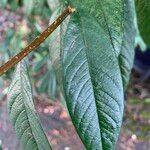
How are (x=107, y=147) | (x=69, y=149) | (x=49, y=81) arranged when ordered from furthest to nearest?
(x=69, y=149) < (x=49, y=81) < (x=107, y=147)

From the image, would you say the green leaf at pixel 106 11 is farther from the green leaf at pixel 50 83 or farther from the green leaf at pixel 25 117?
the green leaf at pixel 50 83

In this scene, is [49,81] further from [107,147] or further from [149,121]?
[107,147]

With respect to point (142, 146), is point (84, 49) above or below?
below

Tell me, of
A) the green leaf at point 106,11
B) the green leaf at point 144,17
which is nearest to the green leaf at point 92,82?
the green leaf at point 106,11

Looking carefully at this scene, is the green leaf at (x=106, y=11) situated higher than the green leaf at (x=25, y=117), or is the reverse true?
the green leaf at (x=106, y=11)

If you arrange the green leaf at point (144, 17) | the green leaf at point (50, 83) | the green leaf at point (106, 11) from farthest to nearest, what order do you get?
the green leaf at point (50, 83) < the green leaf at point (144, 17) < the green leaf at point (106, 11)

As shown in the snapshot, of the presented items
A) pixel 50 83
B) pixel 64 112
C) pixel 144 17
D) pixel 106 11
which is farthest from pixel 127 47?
pixel 64 112

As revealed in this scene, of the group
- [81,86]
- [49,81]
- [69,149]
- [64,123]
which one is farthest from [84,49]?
[64,123]
